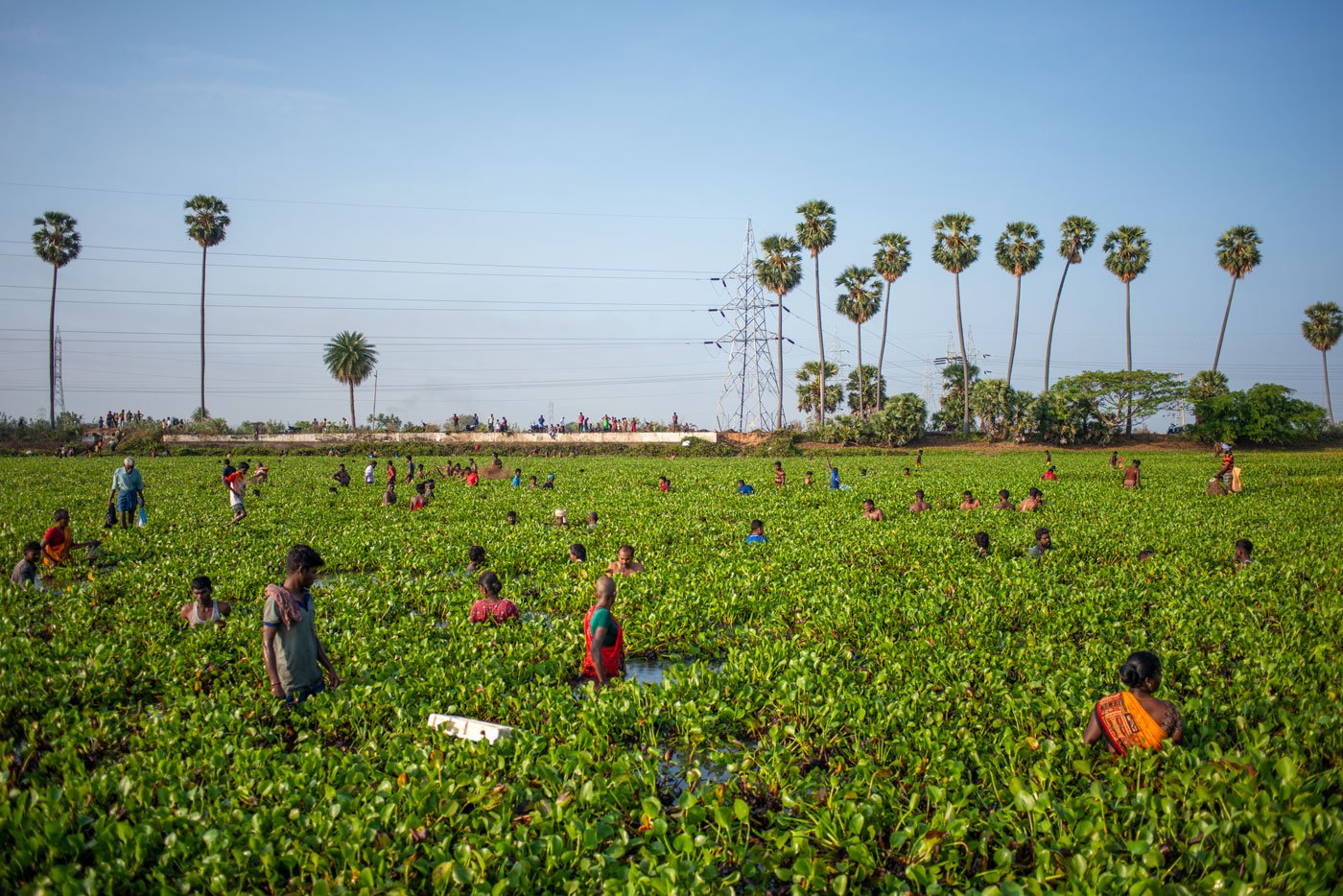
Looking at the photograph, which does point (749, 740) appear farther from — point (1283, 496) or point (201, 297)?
point (201, 297)

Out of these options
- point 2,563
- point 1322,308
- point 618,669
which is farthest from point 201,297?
point 1322,308

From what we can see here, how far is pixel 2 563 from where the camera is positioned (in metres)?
15.1

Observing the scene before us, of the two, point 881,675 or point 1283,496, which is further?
point 1283,496

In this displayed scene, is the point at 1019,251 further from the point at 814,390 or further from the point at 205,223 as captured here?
the point at 205,223

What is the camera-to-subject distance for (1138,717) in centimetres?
618

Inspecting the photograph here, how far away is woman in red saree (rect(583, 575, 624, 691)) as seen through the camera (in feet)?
26.5

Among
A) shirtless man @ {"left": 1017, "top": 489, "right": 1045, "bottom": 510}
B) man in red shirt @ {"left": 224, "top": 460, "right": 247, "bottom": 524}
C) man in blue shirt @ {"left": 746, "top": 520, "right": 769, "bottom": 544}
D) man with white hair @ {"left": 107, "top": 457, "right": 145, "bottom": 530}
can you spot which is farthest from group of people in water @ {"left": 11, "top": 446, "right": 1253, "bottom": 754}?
shirtless man @ {"left": 1017, "top": 489, "right": 1045, "bottom": 510}

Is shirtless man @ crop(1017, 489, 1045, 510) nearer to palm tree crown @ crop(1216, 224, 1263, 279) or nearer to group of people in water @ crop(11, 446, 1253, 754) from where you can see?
group of people in water @ crop(11, 446, 1253, 754)

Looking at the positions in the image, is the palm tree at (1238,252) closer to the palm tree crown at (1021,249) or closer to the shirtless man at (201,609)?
the palm tree crown at (1021,249)

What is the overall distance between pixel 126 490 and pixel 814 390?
73312 millimetres

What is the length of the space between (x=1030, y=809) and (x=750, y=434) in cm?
6129

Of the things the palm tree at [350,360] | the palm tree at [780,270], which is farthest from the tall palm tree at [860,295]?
the palm tree at [350,360]

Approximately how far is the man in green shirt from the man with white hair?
48.4ft

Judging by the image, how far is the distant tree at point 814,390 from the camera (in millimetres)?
86188
